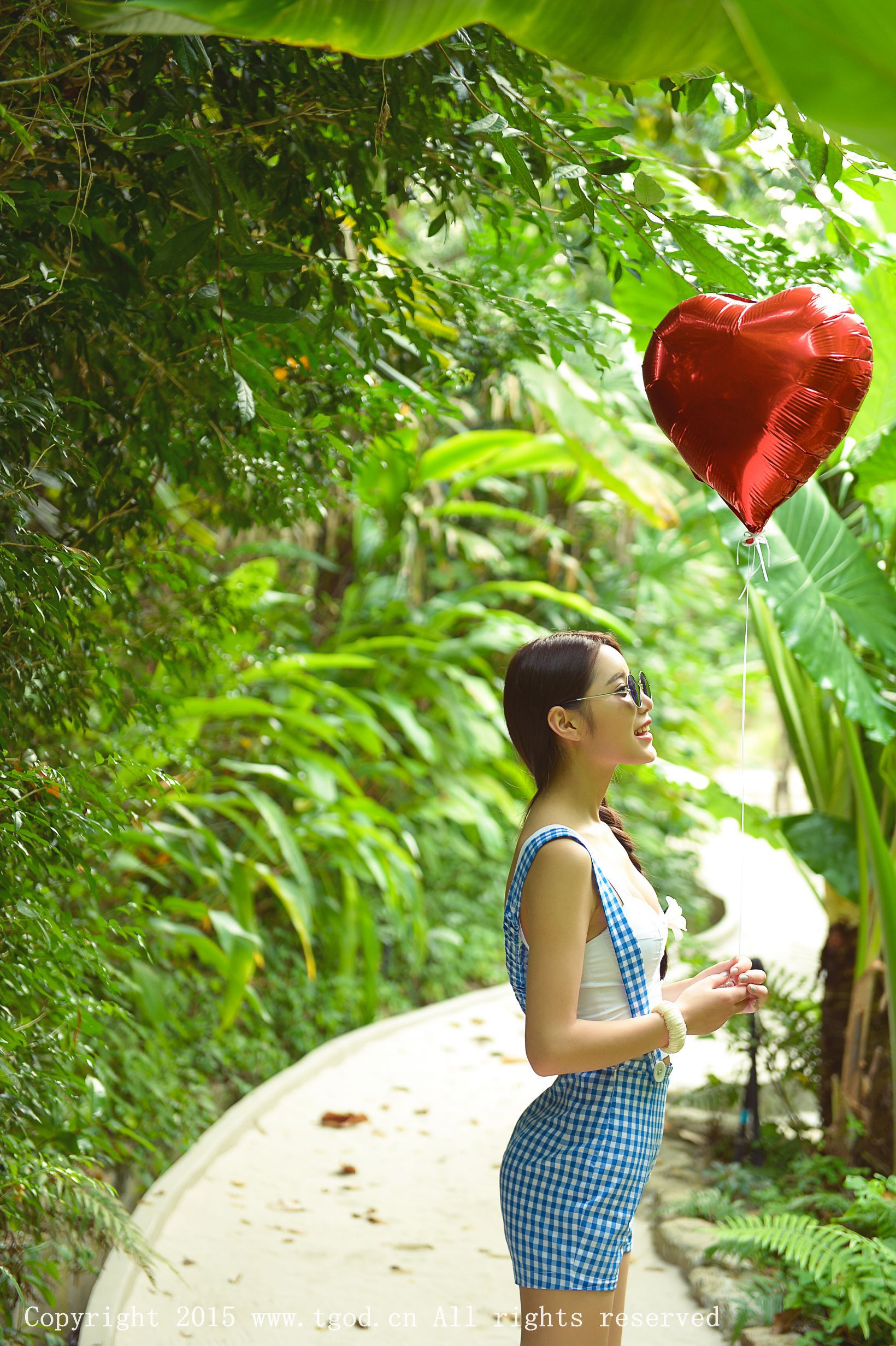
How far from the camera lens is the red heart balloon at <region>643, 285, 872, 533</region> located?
66.9 inches

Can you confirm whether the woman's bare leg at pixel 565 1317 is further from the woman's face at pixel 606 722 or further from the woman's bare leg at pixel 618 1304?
the woman's face at pixel 606 722

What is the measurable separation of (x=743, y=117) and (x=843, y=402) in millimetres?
707

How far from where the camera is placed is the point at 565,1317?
1526 millimetres

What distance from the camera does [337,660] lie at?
4.69 metres

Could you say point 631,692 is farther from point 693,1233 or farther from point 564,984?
point 693,1233

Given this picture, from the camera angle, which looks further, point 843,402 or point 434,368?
point 434,368

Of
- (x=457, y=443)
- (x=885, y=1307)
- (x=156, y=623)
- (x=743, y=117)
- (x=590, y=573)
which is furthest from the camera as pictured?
(x=590, y=573)

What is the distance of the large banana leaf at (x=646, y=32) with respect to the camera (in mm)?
961

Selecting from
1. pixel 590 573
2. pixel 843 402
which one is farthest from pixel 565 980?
pixel 590 573

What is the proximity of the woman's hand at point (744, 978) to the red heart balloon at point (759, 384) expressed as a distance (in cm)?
76

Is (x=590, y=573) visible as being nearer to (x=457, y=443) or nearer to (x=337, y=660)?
(x=457, y=443)

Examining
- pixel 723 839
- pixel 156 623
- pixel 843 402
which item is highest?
pixel 843 402

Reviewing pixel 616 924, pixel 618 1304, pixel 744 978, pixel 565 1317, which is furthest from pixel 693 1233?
pixel 616 924

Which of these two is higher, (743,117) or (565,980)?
(743,117)
